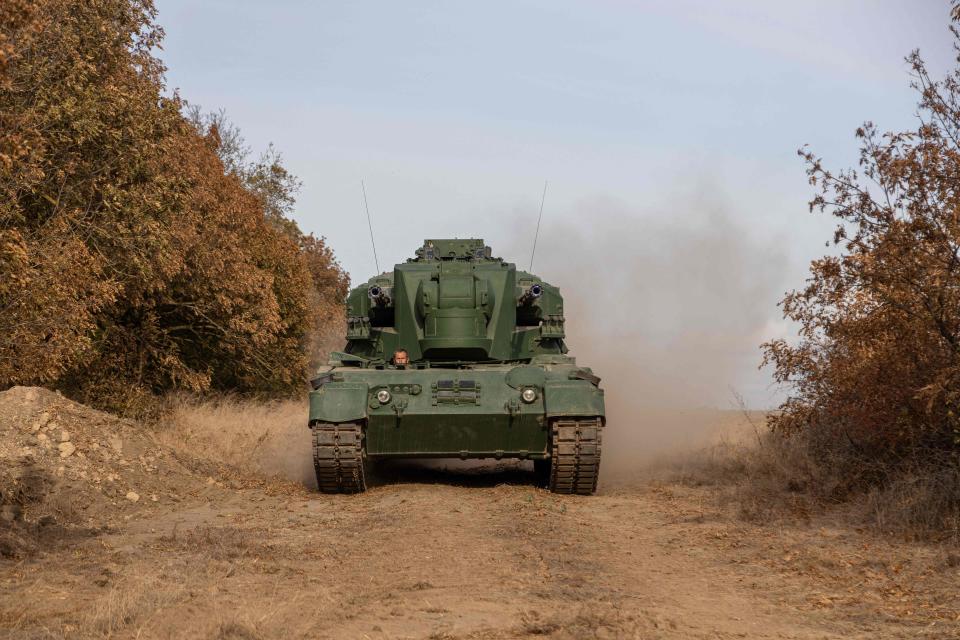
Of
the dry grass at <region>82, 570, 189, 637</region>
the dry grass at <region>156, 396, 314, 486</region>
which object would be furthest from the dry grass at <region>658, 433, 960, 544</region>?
the dry grass at <region>82, 570, 189, 637</region>

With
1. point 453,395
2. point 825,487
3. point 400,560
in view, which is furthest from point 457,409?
point 400,560

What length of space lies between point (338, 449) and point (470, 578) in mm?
5209

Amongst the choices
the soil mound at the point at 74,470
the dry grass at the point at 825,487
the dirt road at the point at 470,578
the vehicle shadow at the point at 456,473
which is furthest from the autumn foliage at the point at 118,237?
Answer: the dry grass at the point at 825,487

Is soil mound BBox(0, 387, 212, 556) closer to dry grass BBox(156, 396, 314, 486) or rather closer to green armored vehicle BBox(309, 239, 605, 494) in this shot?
dry grass BBox(156, 396, 314, 486)

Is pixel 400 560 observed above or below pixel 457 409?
below

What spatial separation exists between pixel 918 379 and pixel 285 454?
31.5ft

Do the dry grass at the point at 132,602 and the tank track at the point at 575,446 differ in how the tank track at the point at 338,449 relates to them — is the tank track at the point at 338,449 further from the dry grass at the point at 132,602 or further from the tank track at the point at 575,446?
the dry grass at the point at 132,602

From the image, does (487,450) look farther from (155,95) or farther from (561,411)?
(155,95)

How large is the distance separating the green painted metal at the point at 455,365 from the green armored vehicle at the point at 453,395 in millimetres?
14

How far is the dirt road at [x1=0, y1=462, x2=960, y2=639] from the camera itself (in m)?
5.76

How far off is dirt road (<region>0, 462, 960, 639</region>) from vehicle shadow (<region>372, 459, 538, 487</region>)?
2978mm

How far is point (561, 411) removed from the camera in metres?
12.1

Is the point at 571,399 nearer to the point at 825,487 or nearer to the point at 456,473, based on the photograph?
the point at 825,487

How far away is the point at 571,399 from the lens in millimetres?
12203
